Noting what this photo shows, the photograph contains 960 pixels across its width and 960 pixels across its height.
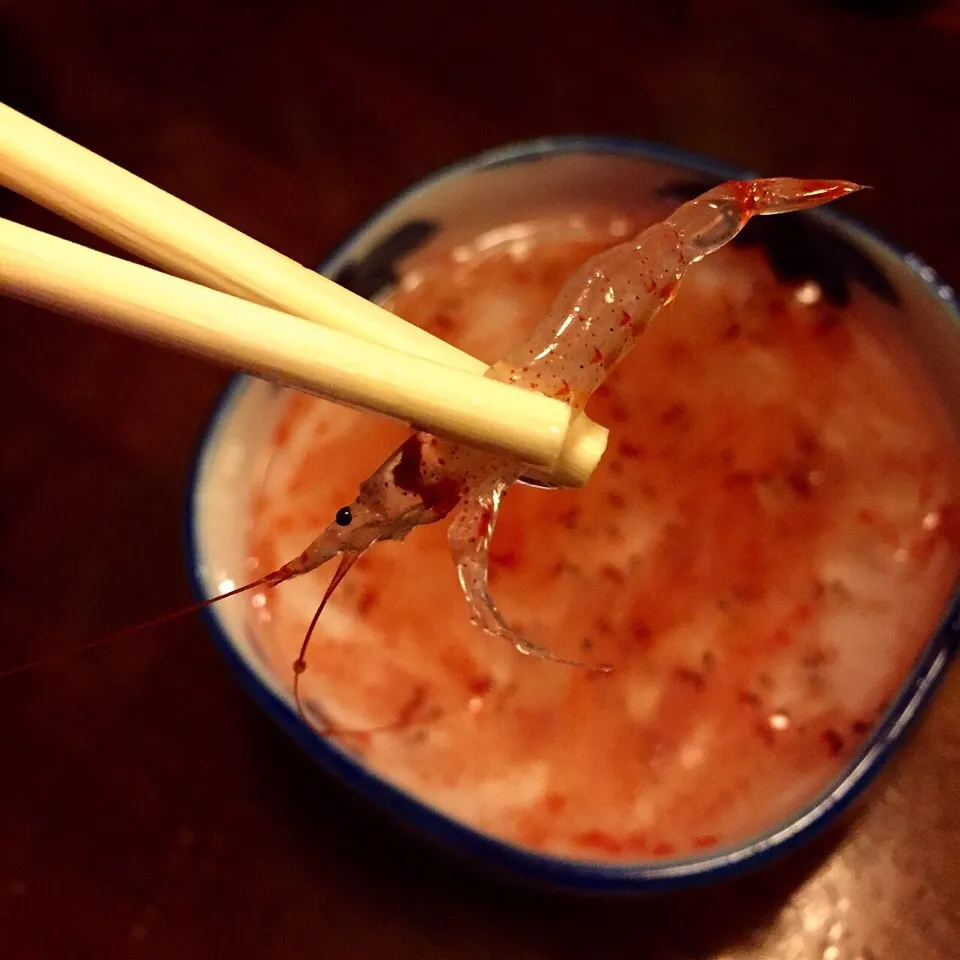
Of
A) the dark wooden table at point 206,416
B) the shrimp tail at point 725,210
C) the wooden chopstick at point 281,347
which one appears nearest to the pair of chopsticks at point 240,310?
the wooden chopstick at point 281,347

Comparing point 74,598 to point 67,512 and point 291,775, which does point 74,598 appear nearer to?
point 67,512

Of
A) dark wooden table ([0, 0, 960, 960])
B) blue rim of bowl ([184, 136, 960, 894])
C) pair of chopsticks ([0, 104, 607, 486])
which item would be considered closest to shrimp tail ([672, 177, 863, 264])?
pair of chopsticks ([0, 104, 607, 486])

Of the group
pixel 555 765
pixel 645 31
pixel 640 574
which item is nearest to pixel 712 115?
pixel 645 31

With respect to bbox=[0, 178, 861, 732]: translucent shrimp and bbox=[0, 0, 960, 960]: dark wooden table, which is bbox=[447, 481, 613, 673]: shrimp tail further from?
bbox=[0, 0, 960, 960]: dark wooden table

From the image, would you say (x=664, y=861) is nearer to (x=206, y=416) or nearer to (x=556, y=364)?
(x=556, y=364)

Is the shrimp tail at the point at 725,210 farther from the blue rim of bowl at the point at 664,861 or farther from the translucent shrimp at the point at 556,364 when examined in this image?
the blue rim of bowl at the point at 664,861

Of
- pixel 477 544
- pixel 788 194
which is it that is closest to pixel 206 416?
pixel 477 544
